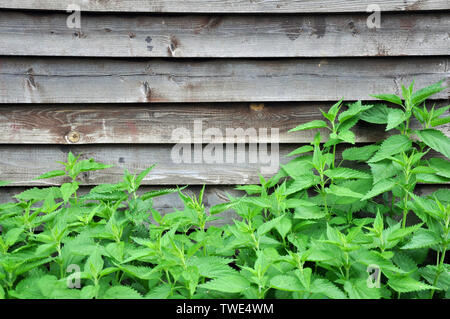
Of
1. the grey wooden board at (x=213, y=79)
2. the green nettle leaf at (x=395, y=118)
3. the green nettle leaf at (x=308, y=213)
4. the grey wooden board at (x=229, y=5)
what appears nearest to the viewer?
the green nettle leaf at (x=308, y=213)

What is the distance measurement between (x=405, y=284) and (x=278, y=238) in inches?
29.6

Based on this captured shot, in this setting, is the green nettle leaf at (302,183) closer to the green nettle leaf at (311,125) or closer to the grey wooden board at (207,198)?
the green nettle leaf at (311,125)

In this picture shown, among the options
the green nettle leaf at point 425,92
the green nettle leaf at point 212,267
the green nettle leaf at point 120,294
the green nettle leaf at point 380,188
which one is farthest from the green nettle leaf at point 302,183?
the green nettle leaf at point 120,294

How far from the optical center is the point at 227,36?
245 centimetres

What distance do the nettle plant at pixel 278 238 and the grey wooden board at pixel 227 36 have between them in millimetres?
358

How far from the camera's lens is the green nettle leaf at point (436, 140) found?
222cm

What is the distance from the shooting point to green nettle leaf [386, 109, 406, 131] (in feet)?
7.26

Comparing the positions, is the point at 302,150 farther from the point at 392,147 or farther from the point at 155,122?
the point at 155,122

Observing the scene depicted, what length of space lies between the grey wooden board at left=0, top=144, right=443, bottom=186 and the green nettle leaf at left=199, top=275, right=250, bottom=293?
3.52 feet

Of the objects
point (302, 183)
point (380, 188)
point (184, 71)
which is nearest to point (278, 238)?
point (302, 183)

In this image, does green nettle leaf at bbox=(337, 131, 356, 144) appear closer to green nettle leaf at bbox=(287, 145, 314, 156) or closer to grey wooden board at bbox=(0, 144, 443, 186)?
green nettle leaf at bbox=(287, 145, 314, 156)
